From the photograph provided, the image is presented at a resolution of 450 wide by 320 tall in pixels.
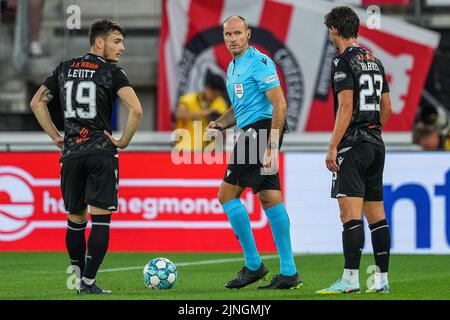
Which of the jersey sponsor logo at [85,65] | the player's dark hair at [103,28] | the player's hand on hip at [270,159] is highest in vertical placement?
the player's dark hair at [103,28]

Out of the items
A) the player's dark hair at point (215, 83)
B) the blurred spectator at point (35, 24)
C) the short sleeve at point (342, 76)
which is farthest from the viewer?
the blurred spectator at point (35, 24)

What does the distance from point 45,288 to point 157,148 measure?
17.1 ft

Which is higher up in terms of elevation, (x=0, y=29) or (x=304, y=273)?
(x=0, y=29)

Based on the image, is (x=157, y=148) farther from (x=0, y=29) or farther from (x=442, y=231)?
(x=0, y=29)

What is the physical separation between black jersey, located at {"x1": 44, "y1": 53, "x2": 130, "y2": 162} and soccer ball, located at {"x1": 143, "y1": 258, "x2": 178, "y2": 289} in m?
1.01

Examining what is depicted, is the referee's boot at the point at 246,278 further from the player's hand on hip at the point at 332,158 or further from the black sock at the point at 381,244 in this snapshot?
the player's hand on hip at the point at 332,158

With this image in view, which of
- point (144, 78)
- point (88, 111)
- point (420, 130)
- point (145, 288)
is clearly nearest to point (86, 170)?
point (88, 111)

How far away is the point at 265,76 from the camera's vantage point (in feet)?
29.6

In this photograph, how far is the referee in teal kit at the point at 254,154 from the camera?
9016 mm

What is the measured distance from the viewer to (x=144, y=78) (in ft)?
63.2

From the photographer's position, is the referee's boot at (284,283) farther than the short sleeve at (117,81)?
Yes

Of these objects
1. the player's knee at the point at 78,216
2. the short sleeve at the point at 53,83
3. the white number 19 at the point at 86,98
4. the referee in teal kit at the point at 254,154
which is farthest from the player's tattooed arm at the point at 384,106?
the short sleeve at the point at 53,83

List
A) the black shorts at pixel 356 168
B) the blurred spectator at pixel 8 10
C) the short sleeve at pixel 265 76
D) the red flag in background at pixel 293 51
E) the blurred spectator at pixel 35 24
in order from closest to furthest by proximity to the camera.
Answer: the black shorts at pixel 356 168 → the short sleeve at pixel 265 76 → the red flag in background at pixel 293 51 → the blurred spectator at pixel 8 10 → the blurred spectator at pixel 35 24
